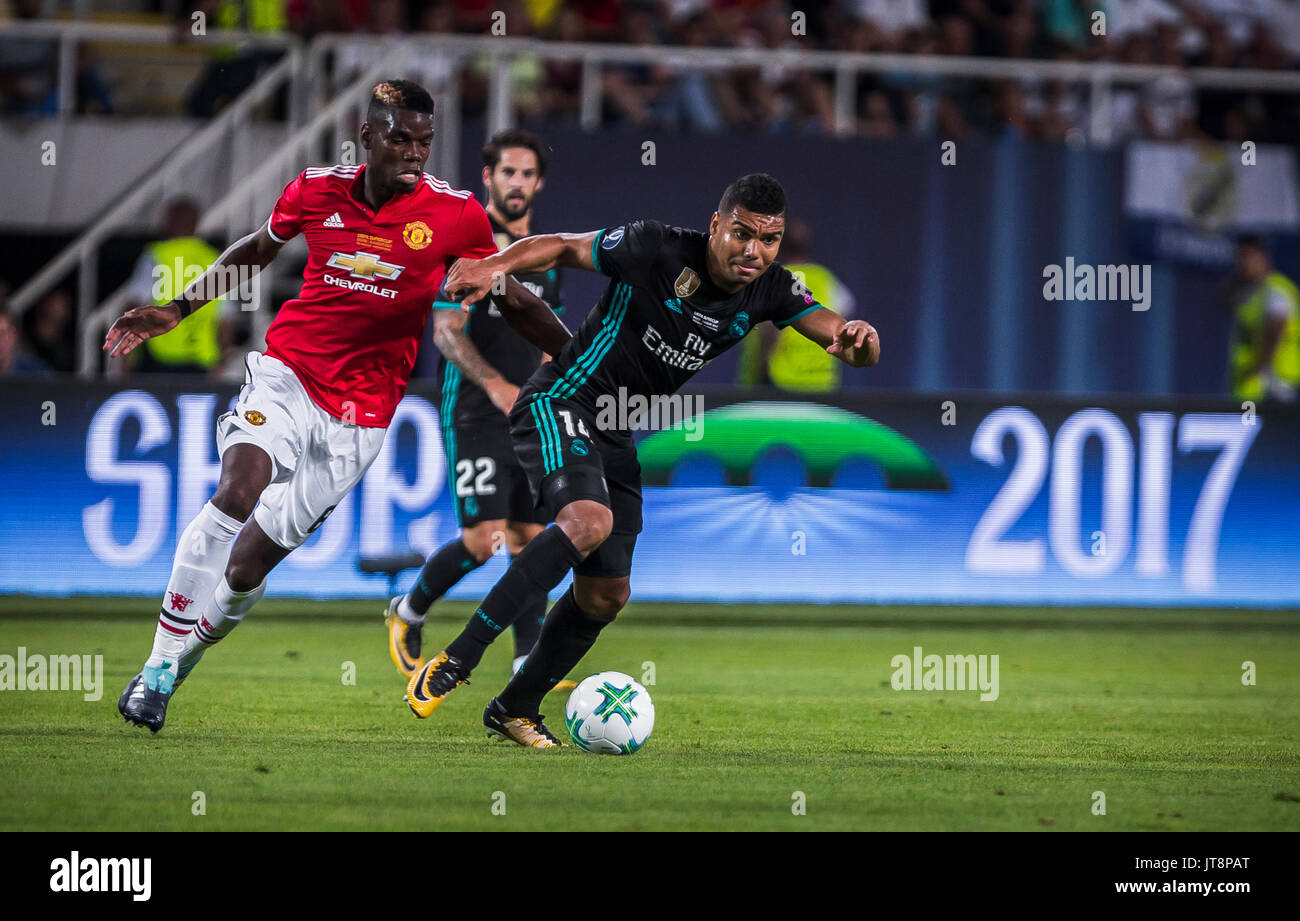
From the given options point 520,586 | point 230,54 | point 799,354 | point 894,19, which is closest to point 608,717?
point 520,586

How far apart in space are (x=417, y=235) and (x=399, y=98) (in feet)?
1.71

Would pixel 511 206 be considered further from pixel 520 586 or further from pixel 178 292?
pixel 178 292

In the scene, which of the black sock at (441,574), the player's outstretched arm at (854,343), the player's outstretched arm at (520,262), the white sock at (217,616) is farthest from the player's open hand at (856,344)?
the black sock at (441,574)

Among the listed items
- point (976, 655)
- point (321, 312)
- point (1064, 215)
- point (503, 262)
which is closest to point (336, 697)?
point (321, 312)

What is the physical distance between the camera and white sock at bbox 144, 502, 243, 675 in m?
6.08

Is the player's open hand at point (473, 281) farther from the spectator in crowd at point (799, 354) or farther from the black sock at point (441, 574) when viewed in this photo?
the spectator in crowd at point (799, 354)

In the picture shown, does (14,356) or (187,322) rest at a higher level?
(187,322)

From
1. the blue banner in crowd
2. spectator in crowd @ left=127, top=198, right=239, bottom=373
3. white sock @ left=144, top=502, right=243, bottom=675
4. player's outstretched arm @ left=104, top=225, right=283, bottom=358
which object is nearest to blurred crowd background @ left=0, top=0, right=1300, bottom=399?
spectator in crowd @ left=127, top=198, right=239, bottom=373

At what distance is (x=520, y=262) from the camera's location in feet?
19.4

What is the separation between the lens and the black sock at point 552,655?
6.10 meters

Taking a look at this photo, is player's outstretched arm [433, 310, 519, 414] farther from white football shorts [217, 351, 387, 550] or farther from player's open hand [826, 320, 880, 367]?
player's open hand [826, 320, 880, 367]

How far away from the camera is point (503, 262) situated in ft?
19.2
